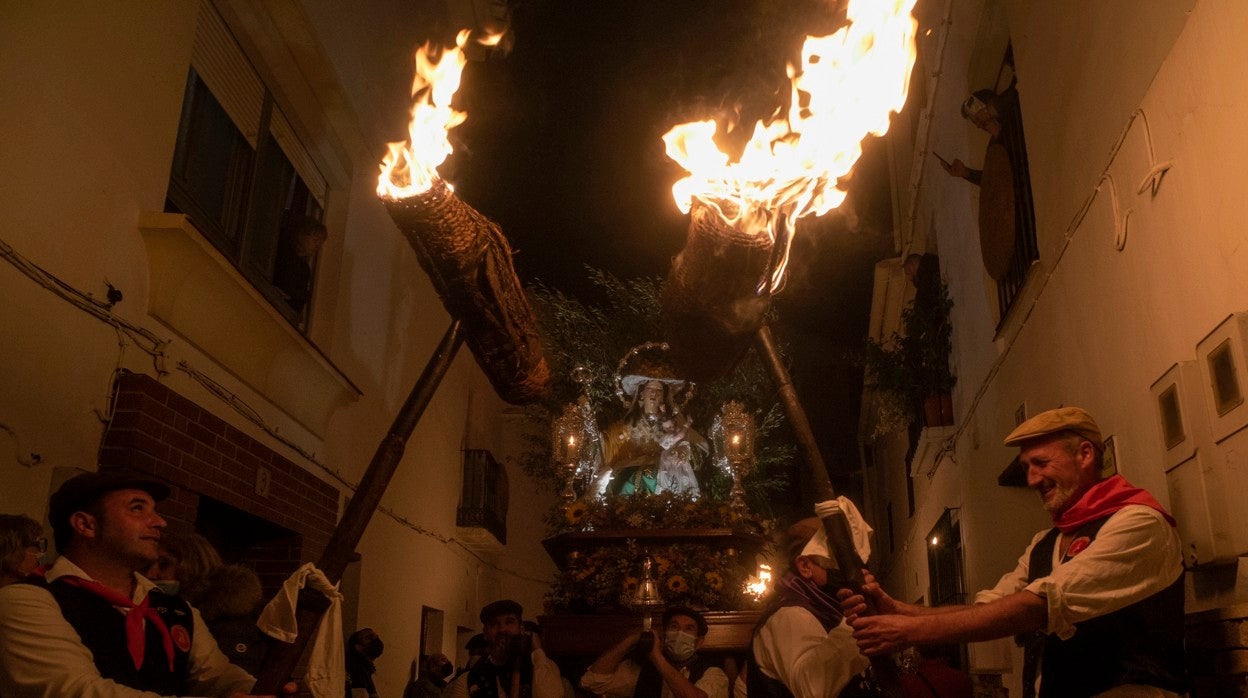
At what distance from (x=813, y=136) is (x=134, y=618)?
3187 mm

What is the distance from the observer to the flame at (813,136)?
4.09m

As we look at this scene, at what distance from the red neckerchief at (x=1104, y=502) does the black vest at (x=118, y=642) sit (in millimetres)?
3035

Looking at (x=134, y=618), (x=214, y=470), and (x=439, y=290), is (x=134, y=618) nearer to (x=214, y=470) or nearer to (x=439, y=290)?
(x=439, y=290)

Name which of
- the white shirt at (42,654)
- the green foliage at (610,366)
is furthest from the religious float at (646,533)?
the green foliage at (610,366)

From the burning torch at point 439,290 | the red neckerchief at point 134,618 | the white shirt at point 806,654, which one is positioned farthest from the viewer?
the white shirt at point 806,654

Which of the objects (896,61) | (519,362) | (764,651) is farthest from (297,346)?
(896,61)

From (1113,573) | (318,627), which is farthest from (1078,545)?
(318,627)

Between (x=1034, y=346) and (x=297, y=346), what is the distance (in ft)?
15.9

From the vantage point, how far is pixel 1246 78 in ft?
9.68

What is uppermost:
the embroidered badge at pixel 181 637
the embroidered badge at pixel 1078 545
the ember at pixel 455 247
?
the ember at pixel 455 247

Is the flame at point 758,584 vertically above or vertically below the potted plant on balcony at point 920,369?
below

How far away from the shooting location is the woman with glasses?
3.54m

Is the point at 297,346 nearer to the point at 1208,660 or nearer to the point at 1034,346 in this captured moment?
the point at 1034,346

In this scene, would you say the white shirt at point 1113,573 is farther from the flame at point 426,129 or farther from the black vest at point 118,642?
the flame at point 426,129
